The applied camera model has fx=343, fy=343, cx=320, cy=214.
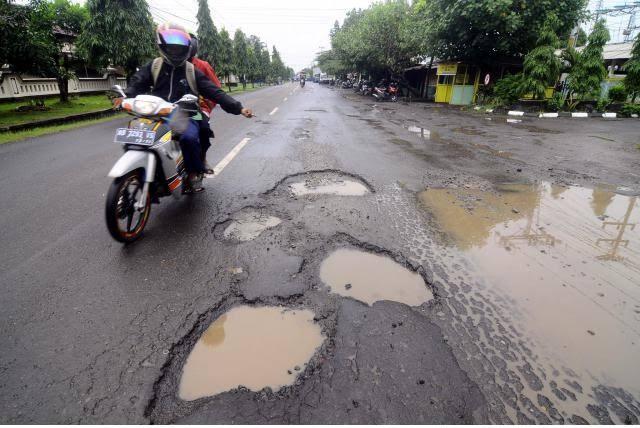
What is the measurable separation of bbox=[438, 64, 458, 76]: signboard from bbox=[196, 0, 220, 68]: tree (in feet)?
82.8

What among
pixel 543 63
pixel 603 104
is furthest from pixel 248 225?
pixel 603 104

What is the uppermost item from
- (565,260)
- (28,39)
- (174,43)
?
(28,39)

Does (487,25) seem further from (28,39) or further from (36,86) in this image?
(36,86)

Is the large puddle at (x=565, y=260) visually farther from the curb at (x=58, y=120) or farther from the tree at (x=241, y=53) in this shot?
the tree at (x=241, y=53)

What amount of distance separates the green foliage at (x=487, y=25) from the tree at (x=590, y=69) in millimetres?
1750

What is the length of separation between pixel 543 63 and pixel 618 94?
4177 mm

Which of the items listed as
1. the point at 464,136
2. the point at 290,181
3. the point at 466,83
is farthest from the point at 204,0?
the point at 290,181

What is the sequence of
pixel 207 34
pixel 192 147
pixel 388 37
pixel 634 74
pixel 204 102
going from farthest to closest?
1. pixel 207 34
2. pixel 388 37
3. pixel 634 74
4. pixel 204 102
5. pixel 192 147

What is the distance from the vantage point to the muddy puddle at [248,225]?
3260mm

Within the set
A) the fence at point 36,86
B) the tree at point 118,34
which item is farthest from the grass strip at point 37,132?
the tree at point 118,34

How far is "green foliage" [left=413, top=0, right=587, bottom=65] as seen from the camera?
1599 centimetres

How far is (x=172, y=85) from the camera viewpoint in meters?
3.75

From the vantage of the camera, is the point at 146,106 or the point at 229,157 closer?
the point at 146,106

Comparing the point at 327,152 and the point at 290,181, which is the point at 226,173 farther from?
the point at 327,152
